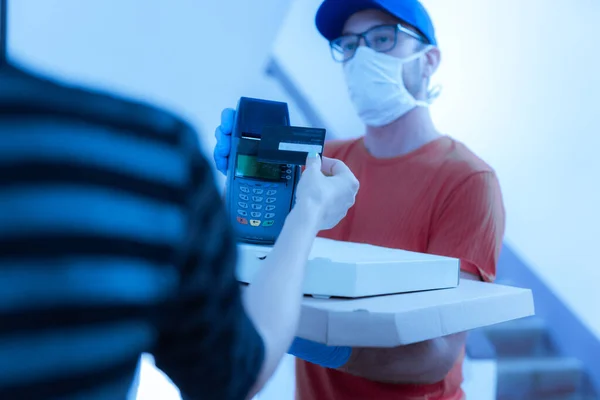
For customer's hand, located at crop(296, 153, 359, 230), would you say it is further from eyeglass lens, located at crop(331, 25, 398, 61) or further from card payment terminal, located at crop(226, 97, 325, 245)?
eyeglass lens, located at crop(331, 25, 398, 61)

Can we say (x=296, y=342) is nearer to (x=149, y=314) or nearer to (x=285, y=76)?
(x=149, y=314)

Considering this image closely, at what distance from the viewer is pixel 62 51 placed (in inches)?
80.7

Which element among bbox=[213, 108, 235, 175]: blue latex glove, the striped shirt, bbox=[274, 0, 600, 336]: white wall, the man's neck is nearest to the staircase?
bbox=[274, 0, 600, 336]: white wall

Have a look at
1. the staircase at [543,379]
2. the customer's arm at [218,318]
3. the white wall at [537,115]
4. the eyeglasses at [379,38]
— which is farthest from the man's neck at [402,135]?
the white wall at [537,115]

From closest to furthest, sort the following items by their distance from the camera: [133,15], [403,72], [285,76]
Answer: [403,72]
[133,15]
[285,76]

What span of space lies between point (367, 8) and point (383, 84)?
0.56ft

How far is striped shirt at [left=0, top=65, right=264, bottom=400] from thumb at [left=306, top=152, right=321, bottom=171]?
25cm

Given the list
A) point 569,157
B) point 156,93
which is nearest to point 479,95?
point 569,157

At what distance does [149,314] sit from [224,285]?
1.9 inches

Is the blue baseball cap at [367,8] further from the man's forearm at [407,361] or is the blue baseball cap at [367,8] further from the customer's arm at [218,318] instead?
the customer's arm at [218,318]

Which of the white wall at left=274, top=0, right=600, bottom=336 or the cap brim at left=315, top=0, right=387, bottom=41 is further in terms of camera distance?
the white wall at left=274, top=0, right=600, bottom=336

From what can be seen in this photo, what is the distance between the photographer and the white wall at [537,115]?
222 cm

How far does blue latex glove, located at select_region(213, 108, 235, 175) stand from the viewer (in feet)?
2.50

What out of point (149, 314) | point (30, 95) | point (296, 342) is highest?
point (30, 95)
